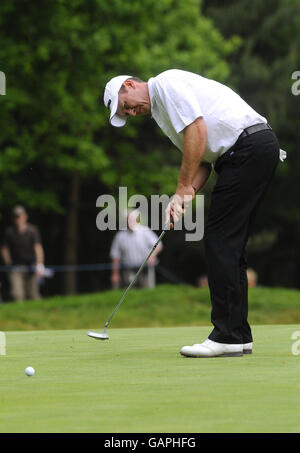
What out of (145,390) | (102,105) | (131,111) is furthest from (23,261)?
(145,390)

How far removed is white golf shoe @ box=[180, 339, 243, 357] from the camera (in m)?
6.06

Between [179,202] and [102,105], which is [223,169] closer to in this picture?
[179,202]

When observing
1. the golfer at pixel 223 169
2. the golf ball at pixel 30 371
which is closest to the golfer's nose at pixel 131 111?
the golfer at pixel 223 169

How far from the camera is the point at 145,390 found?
177 inches

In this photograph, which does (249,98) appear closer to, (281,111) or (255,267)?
(281,111)

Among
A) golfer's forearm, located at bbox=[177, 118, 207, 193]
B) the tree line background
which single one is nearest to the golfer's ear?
golfer's forearm, located at bbox=[177, 118, 207, 193]

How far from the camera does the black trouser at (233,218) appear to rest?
6.08 m

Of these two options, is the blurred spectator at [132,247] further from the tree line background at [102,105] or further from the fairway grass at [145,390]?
the fairway grass at [145,390]

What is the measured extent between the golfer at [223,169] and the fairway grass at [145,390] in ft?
1.00

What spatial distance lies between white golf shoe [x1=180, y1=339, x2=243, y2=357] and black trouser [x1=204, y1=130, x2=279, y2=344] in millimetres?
35

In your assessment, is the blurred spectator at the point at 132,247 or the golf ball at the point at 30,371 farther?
the blurred spectator at the point at 132,247

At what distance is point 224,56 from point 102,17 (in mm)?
7255

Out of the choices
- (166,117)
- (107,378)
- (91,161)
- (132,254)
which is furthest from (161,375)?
(91,161)

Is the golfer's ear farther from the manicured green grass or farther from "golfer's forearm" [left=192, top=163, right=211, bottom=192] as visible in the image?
the manicured green grass
